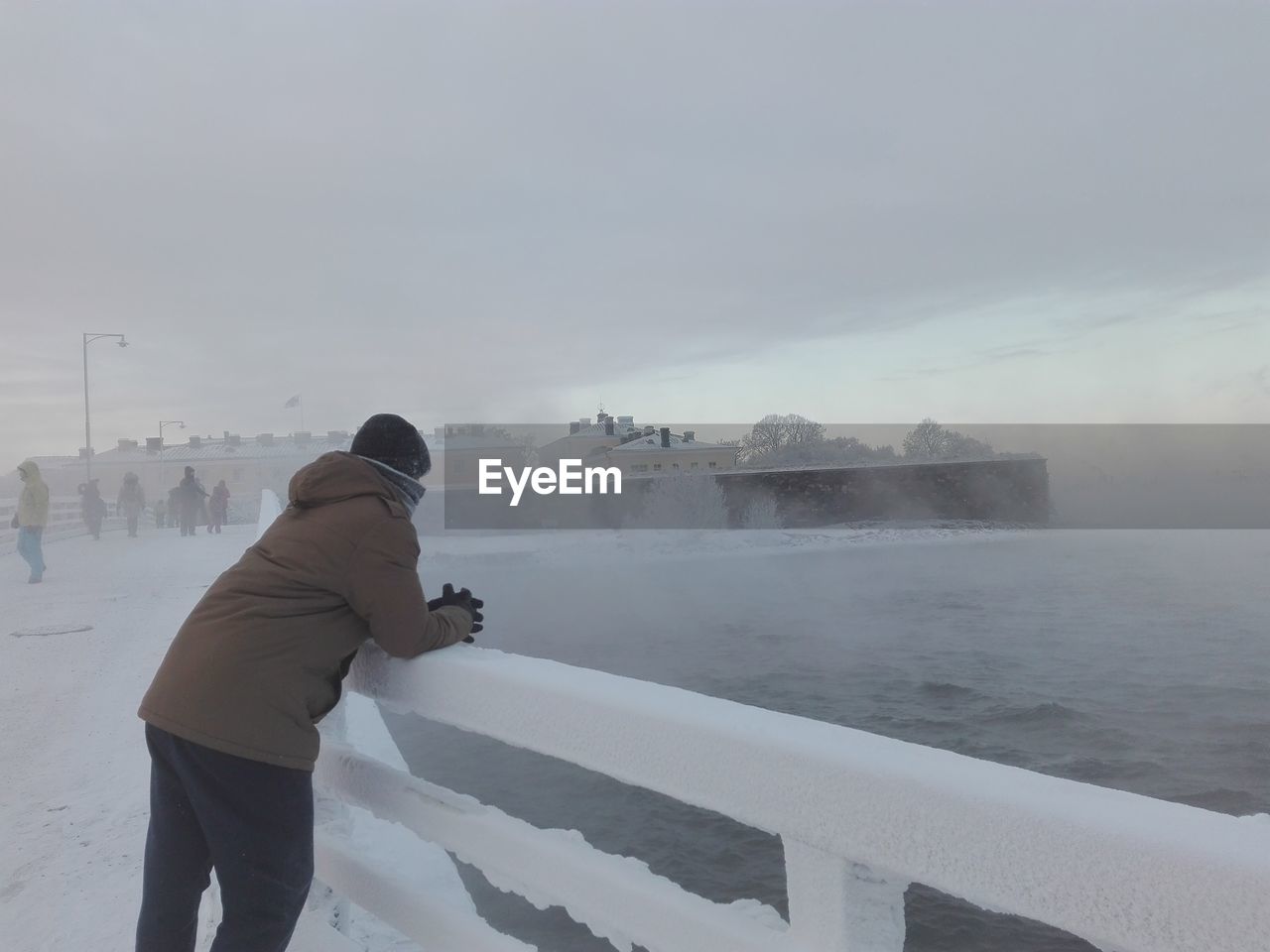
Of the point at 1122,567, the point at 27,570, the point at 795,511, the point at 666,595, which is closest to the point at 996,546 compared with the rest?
the point at 1122,567

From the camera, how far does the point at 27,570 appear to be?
618 inches

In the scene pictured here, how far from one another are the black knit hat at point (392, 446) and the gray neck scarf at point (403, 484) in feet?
0.07

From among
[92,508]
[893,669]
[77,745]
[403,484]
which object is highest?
[403,484]

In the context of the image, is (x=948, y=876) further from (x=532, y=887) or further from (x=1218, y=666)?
(x=1218, y=666)

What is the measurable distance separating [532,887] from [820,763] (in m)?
0.77

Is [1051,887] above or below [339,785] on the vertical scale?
above

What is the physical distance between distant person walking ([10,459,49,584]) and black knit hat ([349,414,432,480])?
13553mm

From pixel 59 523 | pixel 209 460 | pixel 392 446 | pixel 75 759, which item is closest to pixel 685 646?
pixel 75 759

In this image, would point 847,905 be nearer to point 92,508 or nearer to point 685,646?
point 685,646

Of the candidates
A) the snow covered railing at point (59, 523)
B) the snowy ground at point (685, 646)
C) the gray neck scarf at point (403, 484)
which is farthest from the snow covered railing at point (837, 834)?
the snow covered railing at point (59, 523)

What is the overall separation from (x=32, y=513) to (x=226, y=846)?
46.6 feet

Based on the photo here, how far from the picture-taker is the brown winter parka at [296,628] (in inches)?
75.2

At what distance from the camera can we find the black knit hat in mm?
2301

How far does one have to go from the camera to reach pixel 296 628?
197 centimetres
